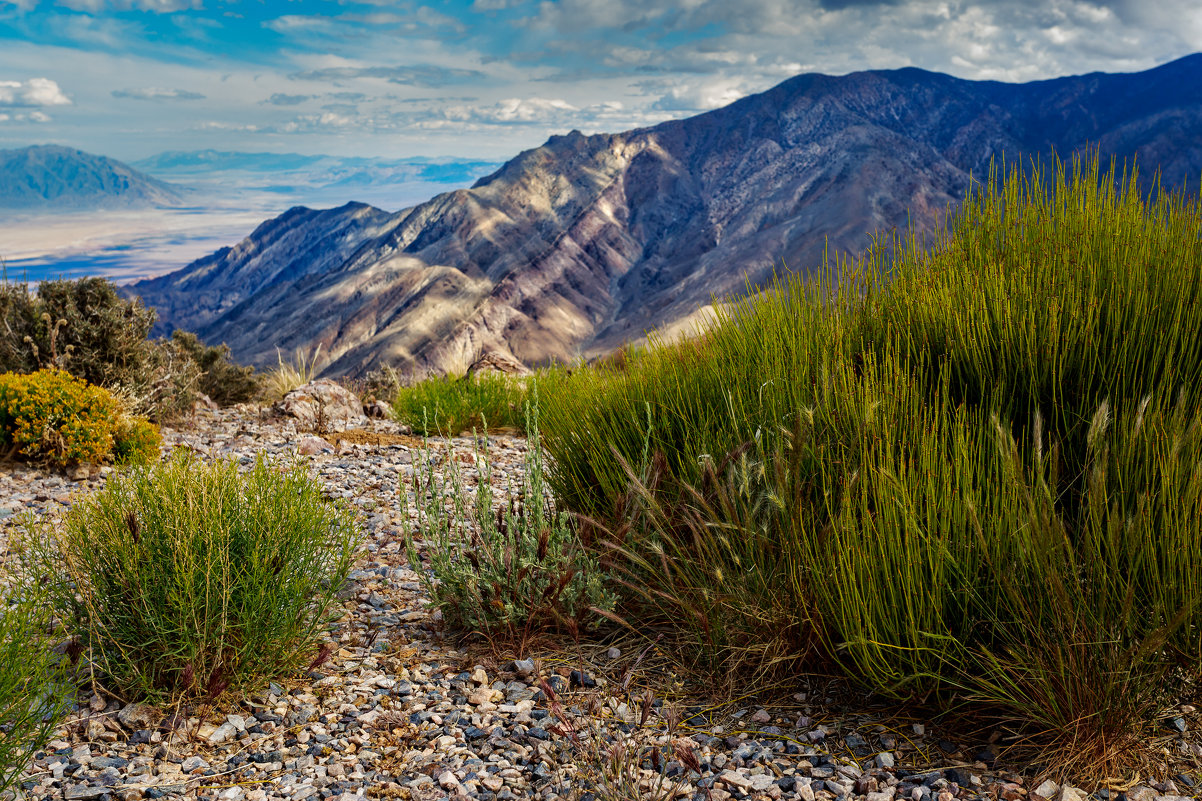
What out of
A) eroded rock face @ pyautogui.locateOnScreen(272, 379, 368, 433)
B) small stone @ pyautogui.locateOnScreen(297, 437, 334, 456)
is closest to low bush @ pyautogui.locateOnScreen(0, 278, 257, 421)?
eroded rock face @ pyautogui.locateOnScreen(272, 379, 368, 433)

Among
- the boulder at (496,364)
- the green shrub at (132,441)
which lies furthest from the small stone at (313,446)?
the boulder at (496,364)

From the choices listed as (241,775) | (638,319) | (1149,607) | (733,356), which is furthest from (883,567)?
(638,319)

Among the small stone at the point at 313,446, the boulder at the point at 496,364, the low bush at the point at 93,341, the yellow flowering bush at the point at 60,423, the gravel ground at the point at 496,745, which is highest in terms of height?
the low bush at the point at 93,341

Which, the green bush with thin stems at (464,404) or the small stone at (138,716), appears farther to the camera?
the green bush with thin stems at (464,404)

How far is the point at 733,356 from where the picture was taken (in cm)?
435

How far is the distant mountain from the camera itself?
442 ft

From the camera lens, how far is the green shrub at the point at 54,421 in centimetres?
664

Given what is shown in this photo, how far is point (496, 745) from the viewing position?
9.29 ft

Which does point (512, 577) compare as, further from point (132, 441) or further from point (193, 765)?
point (132, 441)

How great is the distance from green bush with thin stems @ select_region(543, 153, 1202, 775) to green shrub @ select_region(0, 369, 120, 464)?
4.64m

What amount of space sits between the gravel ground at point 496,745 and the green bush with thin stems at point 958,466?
24 centimetres

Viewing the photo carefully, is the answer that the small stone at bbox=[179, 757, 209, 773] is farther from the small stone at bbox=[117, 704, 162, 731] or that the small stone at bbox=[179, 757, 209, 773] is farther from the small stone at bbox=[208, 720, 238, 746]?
the small stone at bbox=[117, 704, 162, 731]

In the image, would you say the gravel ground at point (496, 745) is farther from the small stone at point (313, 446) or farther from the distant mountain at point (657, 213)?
the distant mountain at point (657, 213)

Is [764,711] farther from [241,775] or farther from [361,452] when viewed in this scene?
[361,452]
